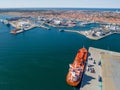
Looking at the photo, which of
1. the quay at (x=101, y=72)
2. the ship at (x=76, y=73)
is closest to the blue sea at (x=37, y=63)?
the ship at (x=76, y=73)

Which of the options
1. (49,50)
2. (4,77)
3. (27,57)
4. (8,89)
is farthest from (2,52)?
(8,89)

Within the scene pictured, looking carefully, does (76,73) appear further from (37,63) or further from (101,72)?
(37,63)

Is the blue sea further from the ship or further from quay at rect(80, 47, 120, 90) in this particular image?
quay at rect(80, 47, 120, 90)

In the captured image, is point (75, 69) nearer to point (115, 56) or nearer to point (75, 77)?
point (75, 77)

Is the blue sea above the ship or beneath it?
beneath

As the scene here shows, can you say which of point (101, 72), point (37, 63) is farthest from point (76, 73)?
point (37, 63)

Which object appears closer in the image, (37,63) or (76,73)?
(76,73)

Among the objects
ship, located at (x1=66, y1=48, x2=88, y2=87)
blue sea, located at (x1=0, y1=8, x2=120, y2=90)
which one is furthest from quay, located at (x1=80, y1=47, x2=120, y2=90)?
blue sea, located at (x1=0, y1=8, x2=120, y2=90)

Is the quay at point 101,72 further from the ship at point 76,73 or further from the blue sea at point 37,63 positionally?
the blue sea at point 37,63
